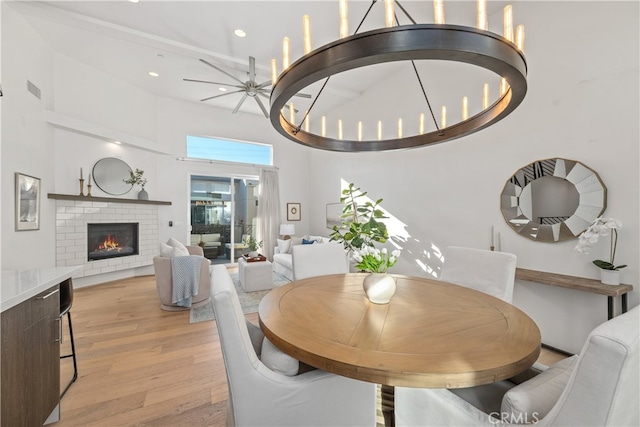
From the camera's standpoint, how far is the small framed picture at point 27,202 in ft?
9.81

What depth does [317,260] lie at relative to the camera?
95.9 inches

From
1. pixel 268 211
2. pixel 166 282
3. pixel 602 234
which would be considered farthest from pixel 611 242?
pixel 268 211

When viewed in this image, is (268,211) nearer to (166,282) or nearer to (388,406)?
(166,282)

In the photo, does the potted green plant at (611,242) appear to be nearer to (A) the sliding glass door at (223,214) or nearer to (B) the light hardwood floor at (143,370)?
(B) the light hardwood floor at (143,370)

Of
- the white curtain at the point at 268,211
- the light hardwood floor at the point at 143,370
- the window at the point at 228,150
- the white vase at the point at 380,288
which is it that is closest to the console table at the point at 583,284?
the light hardwood floor at the point at 143,370

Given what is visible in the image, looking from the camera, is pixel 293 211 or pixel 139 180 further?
pixel 293 211

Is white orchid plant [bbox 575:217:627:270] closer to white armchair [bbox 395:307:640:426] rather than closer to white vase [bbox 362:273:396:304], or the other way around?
white armchair [bbox 395:307:640:426]

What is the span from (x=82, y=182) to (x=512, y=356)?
5.76 meters

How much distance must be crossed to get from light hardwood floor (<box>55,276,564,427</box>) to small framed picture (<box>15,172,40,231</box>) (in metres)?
1.20

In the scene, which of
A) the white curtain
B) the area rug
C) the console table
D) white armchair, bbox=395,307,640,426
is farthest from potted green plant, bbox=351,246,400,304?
the white curtain

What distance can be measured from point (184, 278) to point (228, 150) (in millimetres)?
3772

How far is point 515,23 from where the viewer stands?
290 centimetres

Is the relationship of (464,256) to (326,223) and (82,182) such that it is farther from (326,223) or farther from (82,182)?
(82,182)

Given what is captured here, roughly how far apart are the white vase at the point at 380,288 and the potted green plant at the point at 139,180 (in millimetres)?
5212
